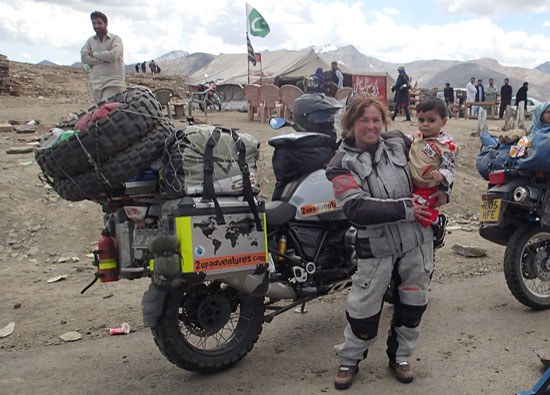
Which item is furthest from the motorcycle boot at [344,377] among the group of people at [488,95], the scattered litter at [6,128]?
the group of people at [488,95]

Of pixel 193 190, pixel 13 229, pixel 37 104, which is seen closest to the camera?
pixel 193 190

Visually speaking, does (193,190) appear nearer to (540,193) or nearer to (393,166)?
(393,166)

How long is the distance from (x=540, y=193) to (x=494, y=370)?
1.76 meters

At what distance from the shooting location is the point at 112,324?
450cm

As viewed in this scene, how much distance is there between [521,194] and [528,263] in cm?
60

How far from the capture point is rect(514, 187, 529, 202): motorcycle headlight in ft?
14.6

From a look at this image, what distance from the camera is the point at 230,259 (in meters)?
3.24

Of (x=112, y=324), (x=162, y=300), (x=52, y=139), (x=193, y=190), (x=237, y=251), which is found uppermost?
(x=52, y=139)

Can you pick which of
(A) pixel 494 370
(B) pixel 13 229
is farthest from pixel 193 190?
(B) pixel 13 229

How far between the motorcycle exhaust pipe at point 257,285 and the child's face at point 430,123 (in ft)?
4.51

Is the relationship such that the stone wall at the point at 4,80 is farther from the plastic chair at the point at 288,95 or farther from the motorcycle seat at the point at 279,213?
the motorcycle seat at the point at 279,213

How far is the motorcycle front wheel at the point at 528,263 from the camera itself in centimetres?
441

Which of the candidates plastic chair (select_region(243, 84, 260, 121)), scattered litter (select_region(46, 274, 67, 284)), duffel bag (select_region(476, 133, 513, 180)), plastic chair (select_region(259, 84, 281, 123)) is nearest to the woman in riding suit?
duffel bag (select_region(476, 133, 513, 180))

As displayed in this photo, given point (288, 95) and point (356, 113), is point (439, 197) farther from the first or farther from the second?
point (288, 95)
